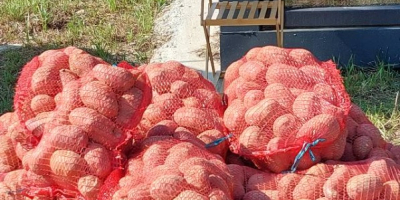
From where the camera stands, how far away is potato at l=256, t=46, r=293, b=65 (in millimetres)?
2801

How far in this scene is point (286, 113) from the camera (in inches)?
101

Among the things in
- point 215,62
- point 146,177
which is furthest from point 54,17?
point 146,177

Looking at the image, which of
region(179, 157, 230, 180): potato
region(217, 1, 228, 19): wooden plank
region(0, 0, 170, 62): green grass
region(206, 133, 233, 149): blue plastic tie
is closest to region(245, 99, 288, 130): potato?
region(206, 133, 233, 149): blue plastic tie

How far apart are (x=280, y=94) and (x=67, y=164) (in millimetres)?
833

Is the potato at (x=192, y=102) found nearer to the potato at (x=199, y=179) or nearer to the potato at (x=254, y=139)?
the potato at (x=254, y=139)

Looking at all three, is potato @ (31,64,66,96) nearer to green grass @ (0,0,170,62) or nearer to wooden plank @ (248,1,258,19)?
wooden plank @ (248,1,258,19)

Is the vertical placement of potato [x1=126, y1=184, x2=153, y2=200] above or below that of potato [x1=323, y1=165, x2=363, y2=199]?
above

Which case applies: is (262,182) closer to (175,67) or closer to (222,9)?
(175,67)

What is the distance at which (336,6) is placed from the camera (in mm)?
5121

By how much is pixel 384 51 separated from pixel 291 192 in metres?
3.03

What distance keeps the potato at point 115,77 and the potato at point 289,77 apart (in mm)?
570

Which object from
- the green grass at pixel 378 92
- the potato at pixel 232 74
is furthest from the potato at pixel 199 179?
the green grass at pixel 378 92

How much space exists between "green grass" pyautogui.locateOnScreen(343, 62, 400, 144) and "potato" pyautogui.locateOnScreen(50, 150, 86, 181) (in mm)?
2434

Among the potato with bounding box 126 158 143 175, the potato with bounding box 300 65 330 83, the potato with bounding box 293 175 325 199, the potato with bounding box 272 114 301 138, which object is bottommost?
the potato with bounding box 293 175 325 199
